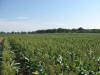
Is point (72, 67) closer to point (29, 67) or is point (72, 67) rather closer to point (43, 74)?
point (43, 74)

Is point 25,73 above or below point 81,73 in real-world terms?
below

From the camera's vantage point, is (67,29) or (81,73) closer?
(81,73)

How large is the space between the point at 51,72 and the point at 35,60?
1952 millimetres

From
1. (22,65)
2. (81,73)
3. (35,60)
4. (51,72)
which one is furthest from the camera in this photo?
(22,65)

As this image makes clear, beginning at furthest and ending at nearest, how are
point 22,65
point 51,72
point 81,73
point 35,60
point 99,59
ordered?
point 22,65 < point 99,59 < point 35,60 < point 81,73 < point 51,72

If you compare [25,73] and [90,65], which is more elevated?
[90,65]

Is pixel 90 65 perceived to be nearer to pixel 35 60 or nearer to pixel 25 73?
pixel 35 60

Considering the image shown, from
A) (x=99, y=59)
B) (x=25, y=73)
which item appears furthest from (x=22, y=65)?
(x=99, y=59)

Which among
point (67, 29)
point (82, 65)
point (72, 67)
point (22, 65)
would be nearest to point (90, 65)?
point (82, 65)

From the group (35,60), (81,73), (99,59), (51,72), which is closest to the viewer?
(51,72)

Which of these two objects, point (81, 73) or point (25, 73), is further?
point (25, 73)

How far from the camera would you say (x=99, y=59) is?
5953mm

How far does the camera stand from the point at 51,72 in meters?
3.71

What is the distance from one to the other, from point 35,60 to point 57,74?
5.23 ft
